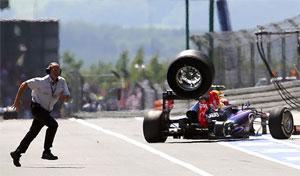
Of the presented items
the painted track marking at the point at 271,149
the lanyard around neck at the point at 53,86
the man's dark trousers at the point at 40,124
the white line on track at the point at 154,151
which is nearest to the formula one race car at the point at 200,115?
the painted track marking at the point at 271,149

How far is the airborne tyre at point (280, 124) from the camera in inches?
944

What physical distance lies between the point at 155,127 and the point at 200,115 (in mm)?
988

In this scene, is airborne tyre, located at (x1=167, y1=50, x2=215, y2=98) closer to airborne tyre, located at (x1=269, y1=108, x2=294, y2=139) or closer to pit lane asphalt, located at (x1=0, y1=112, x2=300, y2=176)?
pit lane asphalt, located at (x1=0, y1=112, x2=300, y2=176)

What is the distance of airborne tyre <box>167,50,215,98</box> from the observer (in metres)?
24.0

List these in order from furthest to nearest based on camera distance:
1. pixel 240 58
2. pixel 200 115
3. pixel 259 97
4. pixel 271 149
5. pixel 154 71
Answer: pixel 154 71
pixel 240 58
pixel 259 97
pixel 200 115
pixel 271 149

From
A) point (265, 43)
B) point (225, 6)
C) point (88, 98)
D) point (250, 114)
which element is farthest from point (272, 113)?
point (225, 6)

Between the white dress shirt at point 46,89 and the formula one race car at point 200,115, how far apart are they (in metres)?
5.11

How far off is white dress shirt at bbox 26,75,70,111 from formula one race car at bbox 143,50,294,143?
511 cm

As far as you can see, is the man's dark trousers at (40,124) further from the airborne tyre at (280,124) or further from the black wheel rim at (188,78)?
the airborne tyre at (280,124)

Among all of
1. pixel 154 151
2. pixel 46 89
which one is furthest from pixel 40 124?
pixel 154 151

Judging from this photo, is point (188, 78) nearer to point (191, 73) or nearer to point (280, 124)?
point (191, 73)

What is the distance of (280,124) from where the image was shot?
78.8 ft

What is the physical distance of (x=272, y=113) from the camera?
79.2 ft

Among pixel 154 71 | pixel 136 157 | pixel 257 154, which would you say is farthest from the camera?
pixel 154 71
